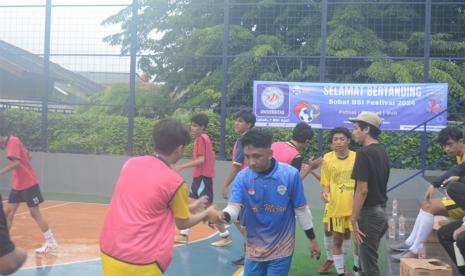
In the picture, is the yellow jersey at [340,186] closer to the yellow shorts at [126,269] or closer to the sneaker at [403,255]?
the sneaker at [403,255]

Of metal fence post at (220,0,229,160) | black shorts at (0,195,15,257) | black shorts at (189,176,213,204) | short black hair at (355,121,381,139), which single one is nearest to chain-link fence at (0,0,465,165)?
metal fence post at (220,0,229,160)

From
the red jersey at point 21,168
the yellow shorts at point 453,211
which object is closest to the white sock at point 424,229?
the yellow shorts at point 453,211

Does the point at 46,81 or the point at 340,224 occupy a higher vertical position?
the point at 46,81

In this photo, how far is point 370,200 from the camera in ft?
18.9

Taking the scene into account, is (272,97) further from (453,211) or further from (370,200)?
(370,200)

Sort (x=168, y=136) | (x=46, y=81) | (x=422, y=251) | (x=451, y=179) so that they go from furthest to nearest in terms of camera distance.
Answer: (x=46, y=81), (x=422, y=251), (x=451, y=179), (x=168, y=136)

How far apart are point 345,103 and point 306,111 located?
967mm

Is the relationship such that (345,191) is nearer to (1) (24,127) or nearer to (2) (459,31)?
(2) (459,31)

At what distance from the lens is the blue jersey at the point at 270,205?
15.6 feet

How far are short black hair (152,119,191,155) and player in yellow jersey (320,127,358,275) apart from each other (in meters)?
3.62

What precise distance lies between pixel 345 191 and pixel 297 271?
4.39ft

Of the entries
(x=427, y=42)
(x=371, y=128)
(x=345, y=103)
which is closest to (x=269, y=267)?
(x=371, y=128)

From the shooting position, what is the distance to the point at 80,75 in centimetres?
1748

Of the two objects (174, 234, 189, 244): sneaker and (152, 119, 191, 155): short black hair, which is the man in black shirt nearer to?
(152, 119, 191, 155): short black hair
